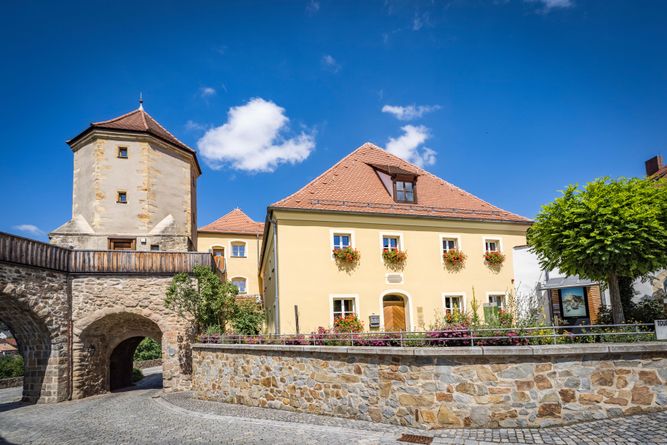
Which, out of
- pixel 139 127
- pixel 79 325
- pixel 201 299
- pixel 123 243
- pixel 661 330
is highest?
pixel 139 127

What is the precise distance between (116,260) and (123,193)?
538 cm

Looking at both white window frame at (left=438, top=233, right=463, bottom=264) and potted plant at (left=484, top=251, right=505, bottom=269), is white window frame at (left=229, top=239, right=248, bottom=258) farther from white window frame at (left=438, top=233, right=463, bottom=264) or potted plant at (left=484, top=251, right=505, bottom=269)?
potted plant at (left=484, top=251, right=505, bottom=269)

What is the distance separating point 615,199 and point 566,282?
7.41 meters

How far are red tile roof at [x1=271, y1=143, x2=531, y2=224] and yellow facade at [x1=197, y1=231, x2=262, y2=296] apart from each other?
A: 15837 millimetres

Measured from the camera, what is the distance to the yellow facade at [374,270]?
16.7 metres

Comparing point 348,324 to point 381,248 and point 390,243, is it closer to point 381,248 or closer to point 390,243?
point 381,248

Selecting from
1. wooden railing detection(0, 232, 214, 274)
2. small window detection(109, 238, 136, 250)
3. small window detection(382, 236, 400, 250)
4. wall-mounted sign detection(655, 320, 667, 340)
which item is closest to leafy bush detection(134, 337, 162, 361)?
small window detection(109, 238, 136, 250)

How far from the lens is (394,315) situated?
1778 cm

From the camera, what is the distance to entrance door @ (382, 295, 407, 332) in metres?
17.6

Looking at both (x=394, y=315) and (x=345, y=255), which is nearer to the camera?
(x=345, y=255)

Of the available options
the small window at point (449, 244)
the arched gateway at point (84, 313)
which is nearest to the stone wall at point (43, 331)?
the arched gateway at point (84, 313)

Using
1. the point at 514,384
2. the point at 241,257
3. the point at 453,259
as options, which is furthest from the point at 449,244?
the point at 241,257

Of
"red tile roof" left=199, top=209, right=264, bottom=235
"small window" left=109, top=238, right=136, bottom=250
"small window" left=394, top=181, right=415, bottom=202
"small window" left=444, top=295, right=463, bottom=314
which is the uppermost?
"red tile roof" left=199, top=209, right=264, bottom=235

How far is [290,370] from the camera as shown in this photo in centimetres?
1181
